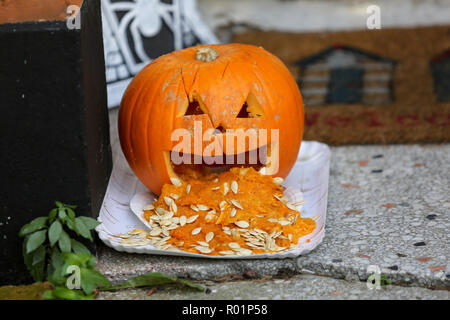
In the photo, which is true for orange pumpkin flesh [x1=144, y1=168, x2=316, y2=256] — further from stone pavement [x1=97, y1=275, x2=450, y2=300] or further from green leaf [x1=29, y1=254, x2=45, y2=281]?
green leaf [x1=29, y1=254, x2=45, y2=281]

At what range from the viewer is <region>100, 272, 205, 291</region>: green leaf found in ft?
6.18

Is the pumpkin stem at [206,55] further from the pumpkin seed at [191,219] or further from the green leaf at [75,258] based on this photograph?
the green leaf at [75,258]

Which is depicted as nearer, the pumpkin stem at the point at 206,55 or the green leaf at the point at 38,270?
the green leaf at the point at 38,270

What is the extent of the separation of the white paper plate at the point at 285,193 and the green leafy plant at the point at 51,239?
149 mm

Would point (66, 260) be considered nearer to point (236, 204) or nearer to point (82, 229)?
point (82, 229)

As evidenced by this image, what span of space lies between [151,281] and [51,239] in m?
0.34

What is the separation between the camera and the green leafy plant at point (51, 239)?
1.83 m

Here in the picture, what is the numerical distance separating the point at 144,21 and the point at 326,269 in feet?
7.71

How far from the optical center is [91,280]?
1.82 meters

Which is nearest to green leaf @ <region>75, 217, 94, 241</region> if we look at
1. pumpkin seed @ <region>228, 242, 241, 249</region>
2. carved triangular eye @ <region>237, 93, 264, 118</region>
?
pumpkin seed @ <region>228, 242, 241, 249</region>

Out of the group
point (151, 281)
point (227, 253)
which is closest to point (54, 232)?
point (151, 281)

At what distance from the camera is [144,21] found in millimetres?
3789

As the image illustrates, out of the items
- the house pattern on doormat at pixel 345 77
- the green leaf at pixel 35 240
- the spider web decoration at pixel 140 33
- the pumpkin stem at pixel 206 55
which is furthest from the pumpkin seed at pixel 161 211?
the house pattern on doormat at pixel 345 77
